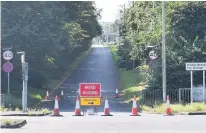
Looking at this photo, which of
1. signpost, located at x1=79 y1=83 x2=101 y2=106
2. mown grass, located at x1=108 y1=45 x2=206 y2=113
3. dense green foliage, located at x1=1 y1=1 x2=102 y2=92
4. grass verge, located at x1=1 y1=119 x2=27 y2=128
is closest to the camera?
grass verge, located at x1=1 y1=119 x2=27 y2=128

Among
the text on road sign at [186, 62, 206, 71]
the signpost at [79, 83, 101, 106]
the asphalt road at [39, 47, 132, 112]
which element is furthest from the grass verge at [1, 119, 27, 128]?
the asphalt road at [39, 47, 132, 112]

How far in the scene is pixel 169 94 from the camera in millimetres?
32406

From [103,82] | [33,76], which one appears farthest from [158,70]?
[103,82]

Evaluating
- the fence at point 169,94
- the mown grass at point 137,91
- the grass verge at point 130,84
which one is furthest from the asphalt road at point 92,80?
the fence at point 169,94

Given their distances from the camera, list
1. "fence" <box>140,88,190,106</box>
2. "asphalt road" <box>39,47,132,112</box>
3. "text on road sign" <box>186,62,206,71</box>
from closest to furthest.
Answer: "text on road sign" <box>186,62,206,71</box> → "fence" <box>140,88,190,106</box> → "asphalt road" <box>39,47,132,112</box>

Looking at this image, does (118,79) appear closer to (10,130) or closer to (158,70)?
(158,70)

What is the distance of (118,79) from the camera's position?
58.6 m

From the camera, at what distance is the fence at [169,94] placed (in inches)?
1227

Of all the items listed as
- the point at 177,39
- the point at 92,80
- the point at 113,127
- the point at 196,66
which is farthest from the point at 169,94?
the point at 92,80

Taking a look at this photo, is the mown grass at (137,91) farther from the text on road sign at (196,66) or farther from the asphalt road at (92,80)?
the text on road sign at (196,66)

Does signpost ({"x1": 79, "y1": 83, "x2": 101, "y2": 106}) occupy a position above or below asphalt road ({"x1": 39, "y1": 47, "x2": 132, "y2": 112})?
above

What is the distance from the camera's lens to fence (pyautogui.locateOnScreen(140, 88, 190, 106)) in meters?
31.2

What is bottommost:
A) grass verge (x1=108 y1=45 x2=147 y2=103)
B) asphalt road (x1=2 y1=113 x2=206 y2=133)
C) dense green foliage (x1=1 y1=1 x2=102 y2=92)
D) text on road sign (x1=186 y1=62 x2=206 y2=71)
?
grass verge (x1=108 y1=45 x2=147 y2=103)

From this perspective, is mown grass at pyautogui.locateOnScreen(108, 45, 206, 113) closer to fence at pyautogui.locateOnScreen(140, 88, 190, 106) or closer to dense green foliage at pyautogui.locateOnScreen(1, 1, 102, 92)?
fence at pyautogui.locateOnScreen(140, 88, 190, 106)
